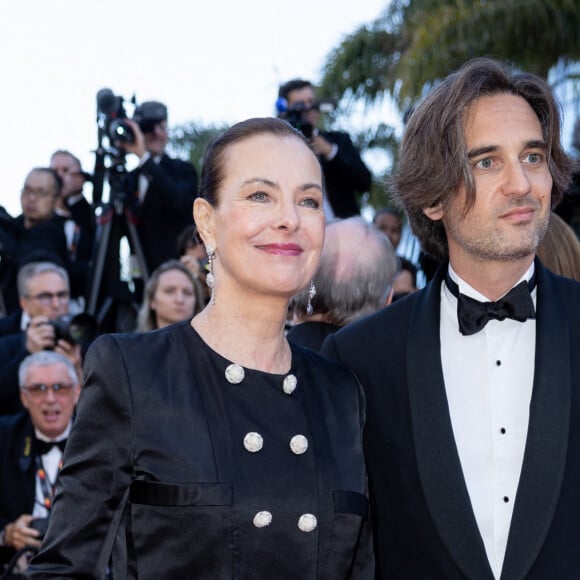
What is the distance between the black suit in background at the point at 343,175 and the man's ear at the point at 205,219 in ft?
12.8

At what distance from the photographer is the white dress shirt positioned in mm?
2820

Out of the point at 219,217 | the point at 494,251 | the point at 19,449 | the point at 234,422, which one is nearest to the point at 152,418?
the point at 234,422

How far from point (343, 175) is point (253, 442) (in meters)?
4.29

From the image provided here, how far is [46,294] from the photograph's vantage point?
6.59m

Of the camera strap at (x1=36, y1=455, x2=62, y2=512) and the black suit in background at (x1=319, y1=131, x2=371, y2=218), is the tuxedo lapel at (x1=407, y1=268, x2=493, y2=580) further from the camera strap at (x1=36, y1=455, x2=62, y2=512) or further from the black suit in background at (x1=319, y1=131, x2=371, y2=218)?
the black suit in background at (x1=319, y1=131, x2=371, y2=218)

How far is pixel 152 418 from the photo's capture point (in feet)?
8.20

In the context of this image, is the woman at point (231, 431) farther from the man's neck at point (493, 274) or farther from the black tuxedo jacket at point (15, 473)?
the black tuxedo jacket at point (15, 473)

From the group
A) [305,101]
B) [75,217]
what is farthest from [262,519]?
[75,217]

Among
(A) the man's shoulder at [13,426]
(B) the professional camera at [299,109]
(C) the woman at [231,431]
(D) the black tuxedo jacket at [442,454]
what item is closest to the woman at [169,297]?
(A) the man's shoulder at [13,426]

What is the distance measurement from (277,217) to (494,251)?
0.73 meters

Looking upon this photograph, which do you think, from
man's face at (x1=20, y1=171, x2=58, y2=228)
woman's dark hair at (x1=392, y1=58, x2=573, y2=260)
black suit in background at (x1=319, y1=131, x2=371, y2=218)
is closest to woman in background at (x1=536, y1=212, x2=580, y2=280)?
woman's dark hair at (x1=392, y1=58, x2=573, y2=260)

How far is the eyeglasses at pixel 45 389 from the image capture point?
5.77 m

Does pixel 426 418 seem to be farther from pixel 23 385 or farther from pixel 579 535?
pixel 23 385

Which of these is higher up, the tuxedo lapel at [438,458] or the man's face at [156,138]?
the man's face at [156,138]
